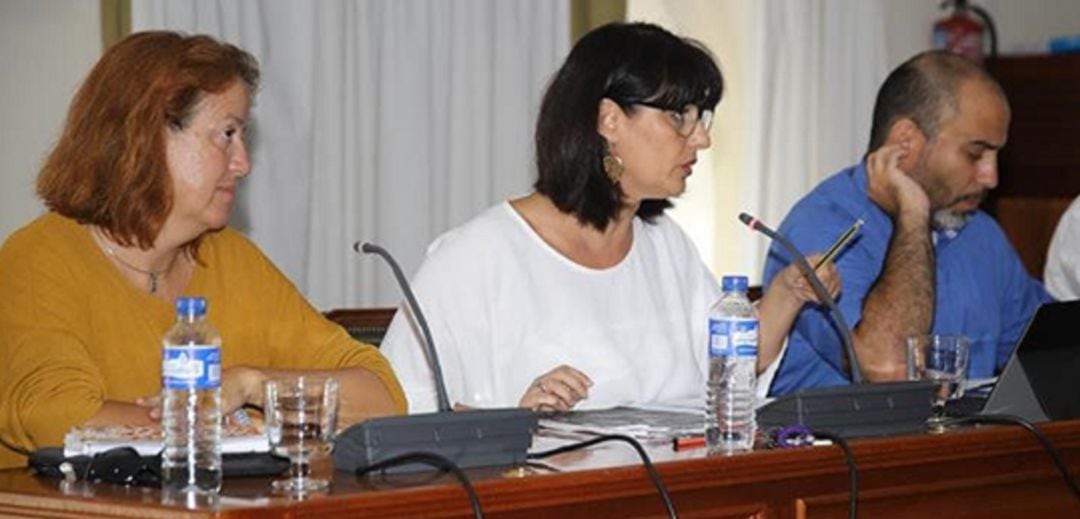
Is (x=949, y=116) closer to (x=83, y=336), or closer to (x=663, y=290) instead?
(x=663, y=290)

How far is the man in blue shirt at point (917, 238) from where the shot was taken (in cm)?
423

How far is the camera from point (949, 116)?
→ 4.51m

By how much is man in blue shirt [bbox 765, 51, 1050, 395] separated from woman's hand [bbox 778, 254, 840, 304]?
1.39ft

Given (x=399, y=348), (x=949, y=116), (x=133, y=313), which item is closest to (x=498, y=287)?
(x=399, y=348)

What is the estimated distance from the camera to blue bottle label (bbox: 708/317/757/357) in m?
2.96

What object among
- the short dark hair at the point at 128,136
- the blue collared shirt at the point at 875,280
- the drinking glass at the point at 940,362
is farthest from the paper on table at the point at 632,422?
the blue collared shirt at the point at 875,280

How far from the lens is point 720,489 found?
9.00 feet

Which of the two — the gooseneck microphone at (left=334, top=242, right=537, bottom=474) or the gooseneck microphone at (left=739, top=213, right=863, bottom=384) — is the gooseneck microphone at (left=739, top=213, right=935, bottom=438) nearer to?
the gooseneck microphone at (left=739, top=213, right=863, bottom=384)

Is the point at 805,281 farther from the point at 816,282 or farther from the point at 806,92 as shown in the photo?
the point at 806,92

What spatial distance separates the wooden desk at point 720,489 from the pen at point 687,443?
23mm

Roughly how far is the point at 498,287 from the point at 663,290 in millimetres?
375

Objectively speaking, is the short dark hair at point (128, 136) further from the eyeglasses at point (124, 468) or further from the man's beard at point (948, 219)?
the man's beard at point (948, 219)

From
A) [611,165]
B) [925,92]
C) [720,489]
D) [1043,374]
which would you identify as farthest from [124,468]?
[925,92]

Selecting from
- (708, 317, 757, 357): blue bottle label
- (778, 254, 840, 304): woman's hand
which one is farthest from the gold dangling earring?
(708, 317, 757, 357): blue bottle label
